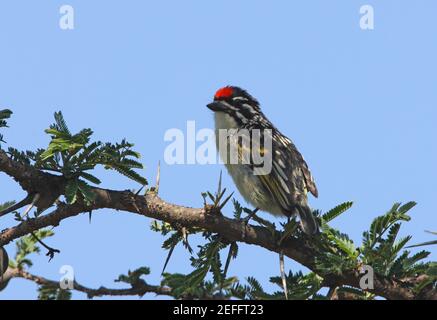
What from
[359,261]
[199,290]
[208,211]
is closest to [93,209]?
[208,211]

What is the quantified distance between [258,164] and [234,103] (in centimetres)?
121

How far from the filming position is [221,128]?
915 centimetres

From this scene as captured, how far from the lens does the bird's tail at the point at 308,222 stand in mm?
6484

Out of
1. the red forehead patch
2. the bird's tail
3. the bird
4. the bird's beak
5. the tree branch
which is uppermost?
the red forehead patch

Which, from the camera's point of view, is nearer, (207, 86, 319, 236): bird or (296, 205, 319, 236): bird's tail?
(296, 205, 319, 236): bird's tail

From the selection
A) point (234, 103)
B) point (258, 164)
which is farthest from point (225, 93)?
point (258, 164)

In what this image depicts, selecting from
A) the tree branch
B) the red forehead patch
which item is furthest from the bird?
the tree branch

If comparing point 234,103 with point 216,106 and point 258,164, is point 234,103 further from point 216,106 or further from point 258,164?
point 258,164

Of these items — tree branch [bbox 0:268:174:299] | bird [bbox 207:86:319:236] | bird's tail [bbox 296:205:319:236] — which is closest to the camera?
tree branch [bbox 0:268:174:299]

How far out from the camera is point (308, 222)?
22.0 feet

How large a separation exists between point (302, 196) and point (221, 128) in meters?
1.70

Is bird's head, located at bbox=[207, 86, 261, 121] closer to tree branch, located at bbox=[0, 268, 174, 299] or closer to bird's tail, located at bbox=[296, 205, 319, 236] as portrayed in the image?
bird's tail, located at bbox=[296, 205, 319, 236]

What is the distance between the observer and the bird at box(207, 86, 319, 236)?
7918mm
